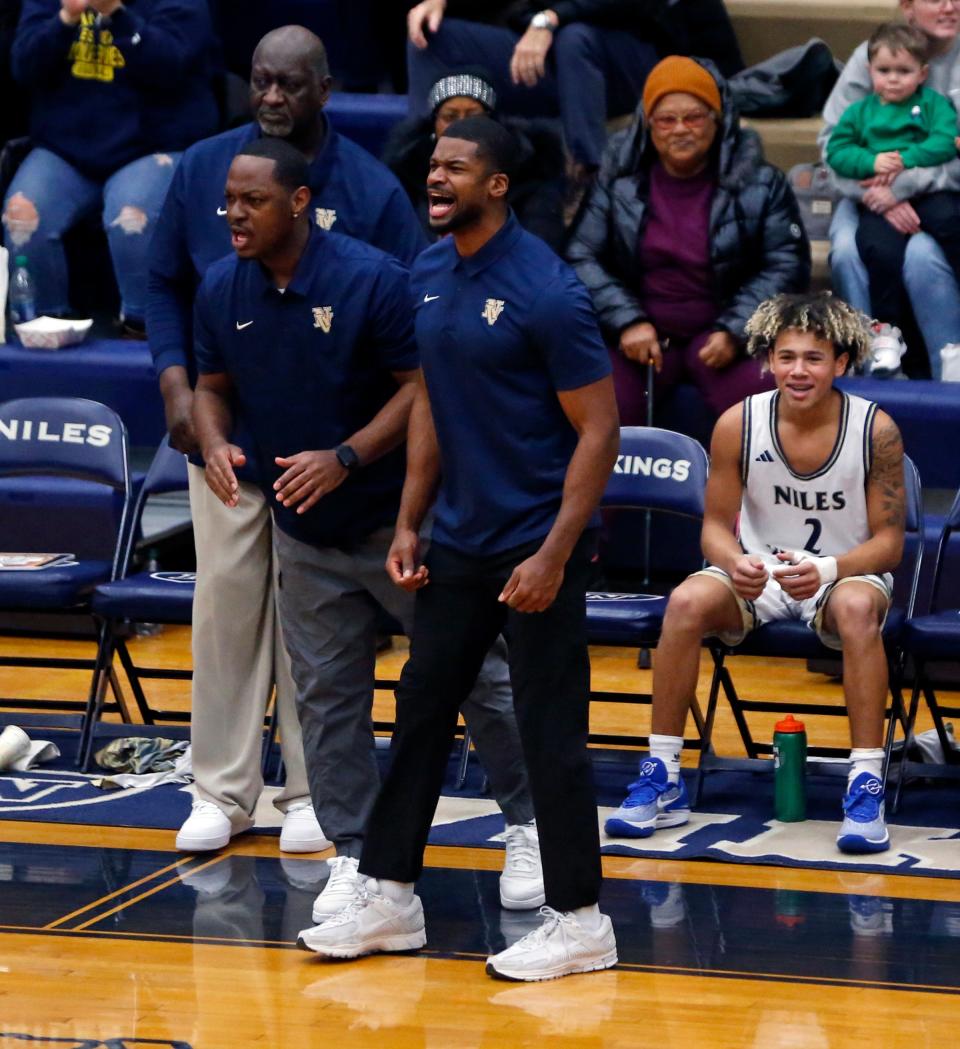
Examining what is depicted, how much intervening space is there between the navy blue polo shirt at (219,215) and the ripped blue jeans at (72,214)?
8.65ft

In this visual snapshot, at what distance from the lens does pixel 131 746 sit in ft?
18.4

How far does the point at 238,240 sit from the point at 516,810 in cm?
138

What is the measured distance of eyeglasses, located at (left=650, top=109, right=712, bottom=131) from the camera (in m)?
6.54

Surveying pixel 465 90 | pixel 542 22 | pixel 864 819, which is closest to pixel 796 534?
pixel 864 819

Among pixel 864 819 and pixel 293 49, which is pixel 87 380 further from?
pixel 864 819

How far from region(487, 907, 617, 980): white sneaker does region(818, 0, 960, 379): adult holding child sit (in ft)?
11.4

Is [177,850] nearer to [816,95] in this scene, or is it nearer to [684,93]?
[684,93]

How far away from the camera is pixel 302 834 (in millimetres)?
4848

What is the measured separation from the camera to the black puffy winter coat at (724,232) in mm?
6719

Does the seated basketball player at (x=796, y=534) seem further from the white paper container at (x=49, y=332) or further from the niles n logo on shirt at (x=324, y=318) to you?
the white paper container at (x=49, y=332)

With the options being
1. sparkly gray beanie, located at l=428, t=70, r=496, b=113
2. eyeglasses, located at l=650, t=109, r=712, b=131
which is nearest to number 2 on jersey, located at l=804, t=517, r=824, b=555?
eyeglasses, located at l=650, t=109, r=712, b=131

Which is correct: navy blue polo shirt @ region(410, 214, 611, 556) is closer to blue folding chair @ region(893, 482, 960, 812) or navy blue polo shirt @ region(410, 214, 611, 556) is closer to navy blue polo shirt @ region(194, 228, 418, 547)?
navy blue polo shirt @ region(194, 228, 418, 547)

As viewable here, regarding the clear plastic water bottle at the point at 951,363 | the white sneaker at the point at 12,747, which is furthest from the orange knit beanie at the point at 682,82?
the white sneaker at the point at 12,747

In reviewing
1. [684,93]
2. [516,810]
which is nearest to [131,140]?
[684,93]
